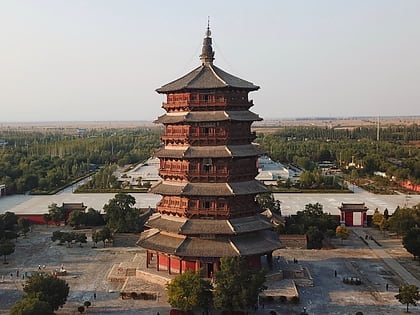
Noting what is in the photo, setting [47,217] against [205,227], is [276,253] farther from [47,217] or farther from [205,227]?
[47,217]

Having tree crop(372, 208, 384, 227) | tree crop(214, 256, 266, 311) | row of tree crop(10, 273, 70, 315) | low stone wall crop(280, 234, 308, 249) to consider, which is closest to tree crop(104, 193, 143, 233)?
low stone wall crop(280, 234, 308, 249)

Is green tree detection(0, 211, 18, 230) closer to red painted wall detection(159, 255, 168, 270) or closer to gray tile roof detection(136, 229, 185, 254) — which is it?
gray tile roof detection(136, 229, 185, 254)

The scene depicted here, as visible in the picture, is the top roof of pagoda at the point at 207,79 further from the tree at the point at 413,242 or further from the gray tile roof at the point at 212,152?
the tree at the point at 413,242

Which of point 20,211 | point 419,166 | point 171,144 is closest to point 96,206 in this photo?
point 20,211

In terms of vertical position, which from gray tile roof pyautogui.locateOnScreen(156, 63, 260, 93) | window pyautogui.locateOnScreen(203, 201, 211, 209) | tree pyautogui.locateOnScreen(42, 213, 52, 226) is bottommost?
tree pyautogui.locateOnScreen(42, 213, 52, 226)

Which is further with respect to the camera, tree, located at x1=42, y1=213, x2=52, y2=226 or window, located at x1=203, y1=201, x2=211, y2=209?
tree, located at x1=42, y1=213, x2=52, y2=226

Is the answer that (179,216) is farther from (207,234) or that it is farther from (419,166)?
(419,166)

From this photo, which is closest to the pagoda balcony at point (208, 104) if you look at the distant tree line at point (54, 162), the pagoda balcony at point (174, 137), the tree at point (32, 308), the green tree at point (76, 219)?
the pagoda balcony at point (174, 137)
